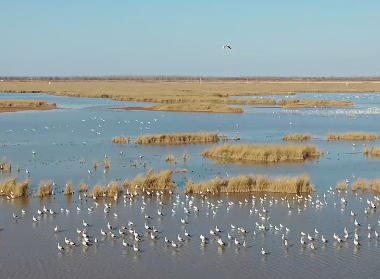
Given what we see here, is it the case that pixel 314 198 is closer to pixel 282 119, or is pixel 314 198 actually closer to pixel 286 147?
pixel 286 147

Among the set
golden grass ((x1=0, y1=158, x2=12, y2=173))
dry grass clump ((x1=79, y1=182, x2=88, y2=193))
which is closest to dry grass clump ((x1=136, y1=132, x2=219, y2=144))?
golden grass ((x1=0, y1=158, x2=12, y2=173))

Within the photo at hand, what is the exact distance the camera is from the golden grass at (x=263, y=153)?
3016 centimetres

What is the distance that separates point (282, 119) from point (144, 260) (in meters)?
40.6

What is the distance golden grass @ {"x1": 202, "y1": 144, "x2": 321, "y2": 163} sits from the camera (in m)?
30.2

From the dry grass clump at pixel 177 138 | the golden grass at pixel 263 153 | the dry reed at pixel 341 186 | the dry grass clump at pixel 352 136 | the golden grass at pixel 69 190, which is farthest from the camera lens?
the dry grass clump at pixel 352 136

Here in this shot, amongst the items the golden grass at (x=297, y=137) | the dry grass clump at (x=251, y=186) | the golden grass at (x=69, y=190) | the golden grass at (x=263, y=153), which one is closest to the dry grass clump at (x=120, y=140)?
the golden grass at (x=263, y=153)

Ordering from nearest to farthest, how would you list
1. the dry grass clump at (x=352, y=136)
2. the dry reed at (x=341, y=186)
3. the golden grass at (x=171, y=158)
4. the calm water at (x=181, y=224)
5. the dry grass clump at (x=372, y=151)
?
the calm water at (x=181, y=224) < the dry reed at (x=341, y=186) < the golden grass at (x=171, y=158) < the dry grass clump at (x=372, y=151) < the dry grass clump at (x=352, y=136)

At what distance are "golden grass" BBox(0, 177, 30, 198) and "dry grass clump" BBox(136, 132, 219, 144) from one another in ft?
50.3

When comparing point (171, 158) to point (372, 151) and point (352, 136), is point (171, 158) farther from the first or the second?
point (352, 136)

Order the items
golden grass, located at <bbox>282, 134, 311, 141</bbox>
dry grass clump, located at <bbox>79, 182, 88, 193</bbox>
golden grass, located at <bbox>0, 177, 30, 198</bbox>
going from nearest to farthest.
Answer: golden grass, located at <bbox>0, 177, 30, 198</bbox>, dry grass clump, located at <bbox>79, 182, 88, 193</bbox>, golden grass, located at <bbox>282, 134, 311, 141</bbox>

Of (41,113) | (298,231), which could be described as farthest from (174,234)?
(41,113)

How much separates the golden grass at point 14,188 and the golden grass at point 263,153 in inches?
456

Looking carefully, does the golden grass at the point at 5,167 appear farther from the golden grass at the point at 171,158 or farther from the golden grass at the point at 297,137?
the golden grass at the point at 297,137

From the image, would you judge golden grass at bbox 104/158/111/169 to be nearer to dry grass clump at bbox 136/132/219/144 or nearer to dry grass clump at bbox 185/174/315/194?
dry grass clump at bbox 185/174/315/194
